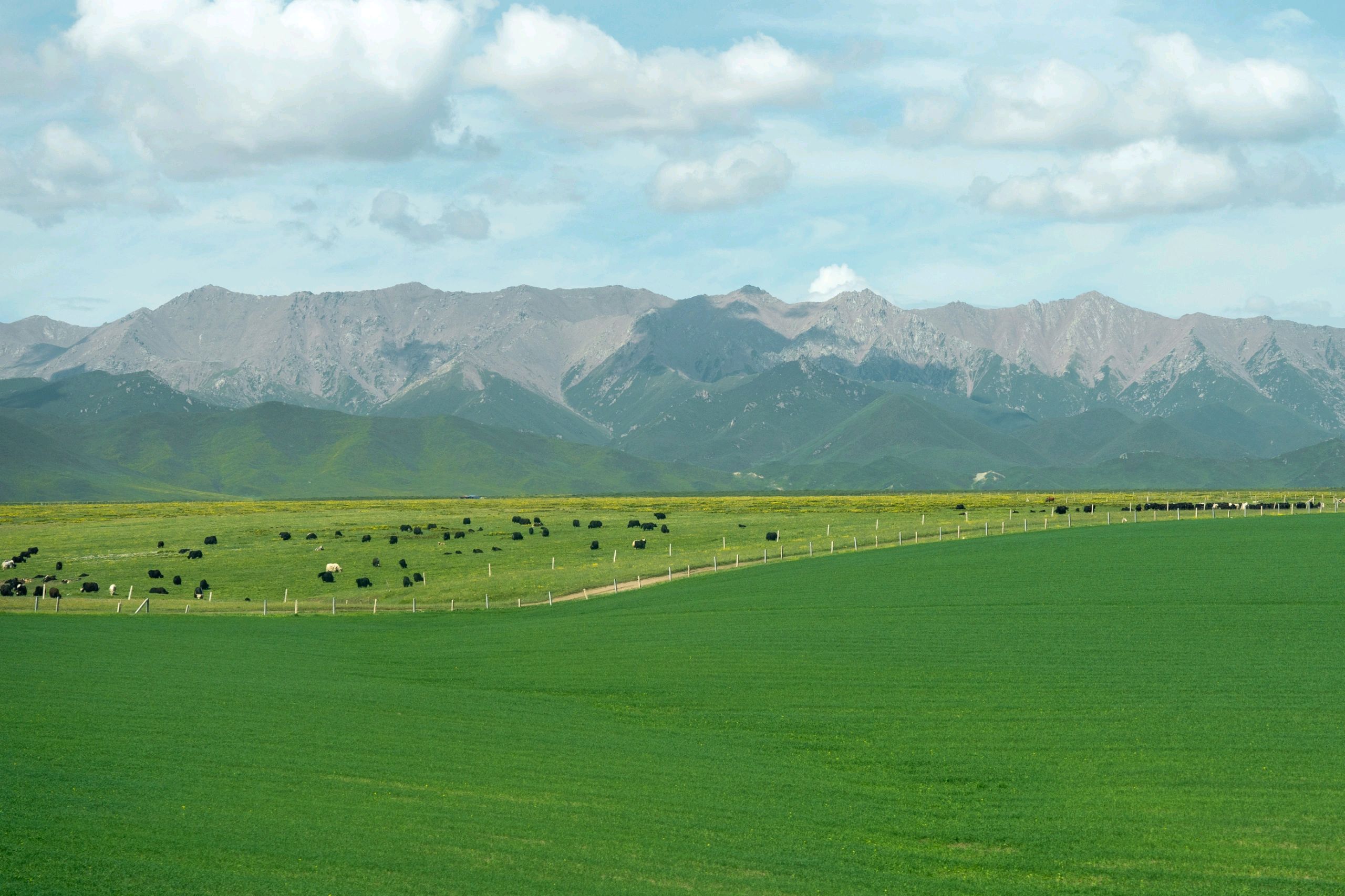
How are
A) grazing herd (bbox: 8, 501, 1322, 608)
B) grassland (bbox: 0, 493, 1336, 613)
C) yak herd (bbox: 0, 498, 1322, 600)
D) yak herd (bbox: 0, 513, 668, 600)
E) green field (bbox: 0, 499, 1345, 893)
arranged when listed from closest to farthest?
green field (bbox: 0, 499, 1345, 893), grassland (bbox: 0, 493, 1336, 613), yak herd (bbox: 0, 513, 668, 600), yak herd (bbox: 0, 498, 1322, 600), grazing herd (bbox: 8, 501, 1322, 608)

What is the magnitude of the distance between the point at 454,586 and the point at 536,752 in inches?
2230

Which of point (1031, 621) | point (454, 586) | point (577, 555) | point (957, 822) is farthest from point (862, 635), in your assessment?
point (577, 555)

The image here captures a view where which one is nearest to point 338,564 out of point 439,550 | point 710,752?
point 439,550

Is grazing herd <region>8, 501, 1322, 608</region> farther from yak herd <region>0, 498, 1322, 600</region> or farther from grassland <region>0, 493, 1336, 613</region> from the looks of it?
grassland <region>0, 493, 1336, 613</region>

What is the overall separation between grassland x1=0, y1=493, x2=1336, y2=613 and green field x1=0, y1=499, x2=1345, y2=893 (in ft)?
77.5

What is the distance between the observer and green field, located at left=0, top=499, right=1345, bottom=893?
23.3 meters

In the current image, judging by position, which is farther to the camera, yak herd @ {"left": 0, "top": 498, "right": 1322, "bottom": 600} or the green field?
yak herd @ {"left": 0, "top": 498, "right": 1322, "bottom": 600}

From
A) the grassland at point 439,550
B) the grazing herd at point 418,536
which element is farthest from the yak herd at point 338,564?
the grassland at point 439,550

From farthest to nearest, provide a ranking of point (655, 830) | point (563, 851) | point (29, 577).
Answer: point (29, 577) → point (655, 830) → point (563, 851)

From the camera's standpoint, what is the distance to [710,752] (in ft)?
115

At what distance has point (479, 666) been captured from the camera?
5269cm

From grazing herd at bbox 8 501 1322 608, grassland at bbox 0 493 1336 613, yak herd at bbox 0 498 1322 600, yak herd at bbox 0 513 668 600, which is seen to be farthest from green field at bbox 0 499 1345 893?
yak herd at bbox 0 498 1322 600

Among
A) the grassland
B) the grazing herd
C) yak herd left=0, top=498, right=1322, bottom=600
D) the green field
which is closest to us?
the green field

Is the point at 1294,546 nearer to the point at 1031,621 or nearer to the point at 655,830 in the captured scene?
the point at 1031,621
